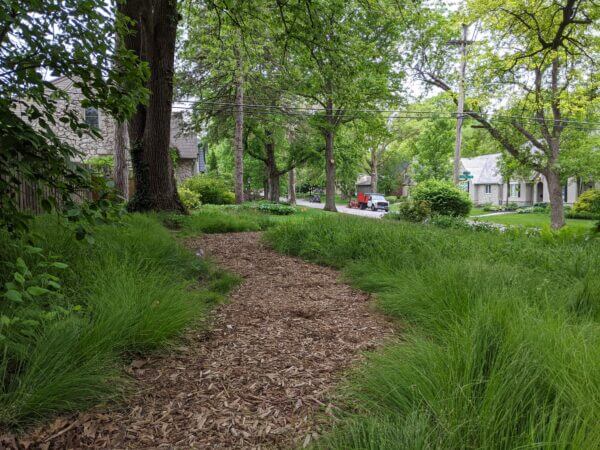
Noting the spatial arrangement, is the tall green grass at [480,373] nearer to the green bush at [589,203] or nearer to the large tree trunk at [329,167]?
the large tree trunk at [329,167]

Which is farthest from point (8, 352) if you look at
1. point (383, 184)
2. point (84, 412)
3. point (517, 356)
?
point (383, 184)

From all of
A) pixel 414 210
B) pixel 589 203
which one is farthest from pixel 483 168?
pixel 414 210

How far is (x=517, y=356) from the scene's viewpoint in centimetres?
190

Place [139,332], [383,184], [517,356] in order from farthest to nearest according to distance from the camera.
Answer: [383,184], [139,332], [517,356]

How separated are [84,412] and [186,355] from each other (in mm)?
826

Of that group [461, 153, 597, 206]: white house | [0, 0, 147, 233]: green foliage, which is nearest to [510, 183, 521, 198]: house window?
[461, 153, 597, 206]: white house

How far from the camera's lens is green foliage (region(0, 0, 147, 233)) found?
1.92 meters

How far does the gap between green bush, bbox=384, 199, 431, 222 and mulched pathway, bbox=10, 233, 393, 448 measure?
40.7 feet

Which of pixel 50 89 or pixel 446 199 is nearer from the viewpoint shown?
pixel 50 89

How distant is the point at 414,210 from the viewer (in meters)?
16.1

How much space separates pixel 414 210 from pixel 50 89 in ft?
49.7

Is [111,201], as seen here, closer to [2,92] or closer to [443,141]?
[2,92]

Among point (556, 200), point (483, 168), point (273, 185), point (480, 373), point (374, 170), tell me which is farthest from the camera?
point (374, 170)

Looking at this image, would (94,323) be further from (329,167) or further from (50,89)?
(329,167)
